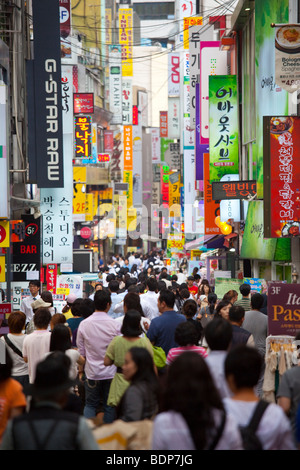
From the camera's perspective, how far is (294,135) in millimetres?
14844

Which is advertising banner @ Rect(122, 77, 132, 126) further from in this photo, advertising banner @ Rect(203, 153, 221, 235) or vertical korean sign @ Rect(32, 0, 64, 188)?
vertical korean sign @ Rect(32, 0, 64, 188)

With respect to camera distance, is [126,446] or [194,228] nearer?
[126,446]

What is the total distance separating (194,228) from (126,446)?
3388 centimetres

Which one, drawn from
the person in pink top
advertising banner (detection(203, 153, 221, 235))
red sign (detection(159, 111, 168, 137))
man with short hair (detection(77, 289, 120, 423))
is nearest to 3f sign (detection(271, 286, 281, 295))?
man with short hair (detection(77, 289, 120, 423))

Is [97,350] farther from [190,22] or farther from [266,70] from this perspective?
[190,22]

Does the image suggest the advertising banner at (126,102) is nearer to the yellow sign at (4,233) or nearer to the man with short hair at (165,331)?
the yellow sign at (4,233)

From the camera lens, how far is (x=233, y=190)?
21.0 m

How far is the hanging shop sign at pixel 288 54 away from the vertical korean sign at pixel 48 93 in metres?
6.71

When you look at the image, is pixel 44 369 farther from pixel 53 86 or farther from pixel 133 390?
pixel 53 86

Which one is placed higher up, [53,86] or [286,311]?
[53,86]

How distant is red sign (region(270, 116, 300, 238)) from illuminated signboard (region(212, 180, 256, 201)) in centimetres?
539

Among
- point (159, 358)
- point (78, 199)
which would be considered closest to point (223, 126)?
point (78, 199)

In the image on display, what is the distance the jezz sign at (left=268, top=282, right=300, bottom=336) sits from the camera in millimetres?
9578
